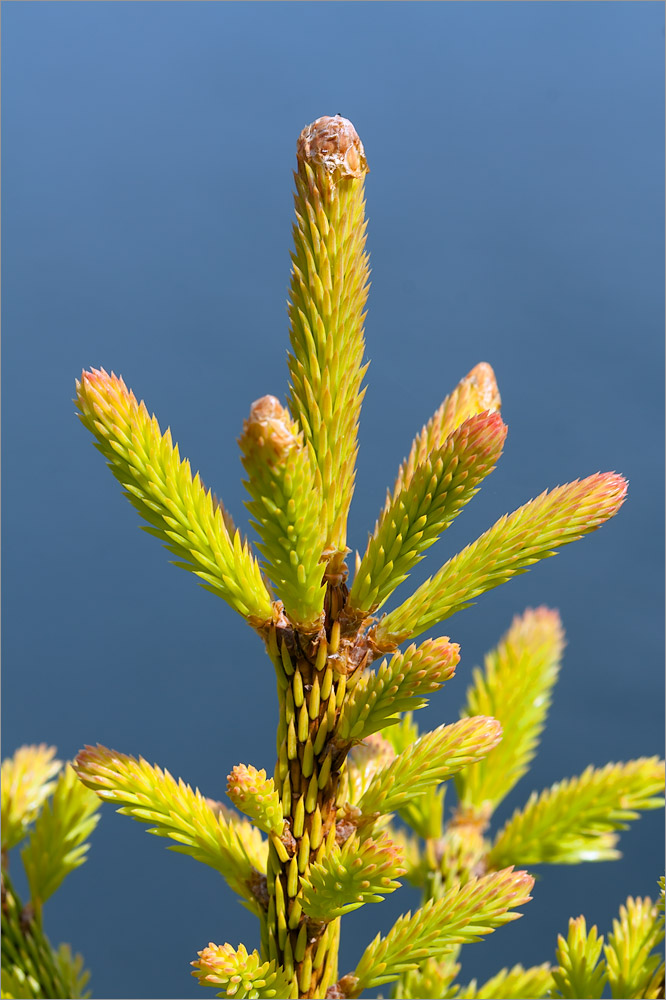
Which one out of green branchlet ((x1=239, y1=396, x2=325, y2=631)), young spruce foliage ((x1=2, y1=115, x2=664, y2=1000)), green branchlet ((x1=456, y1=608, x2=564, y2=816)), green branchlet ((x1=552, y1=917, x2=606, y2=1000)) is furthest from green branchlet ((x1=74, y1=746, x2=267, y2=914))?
green branchlet ((x1=456, y1=608, x2=564, y2=816))

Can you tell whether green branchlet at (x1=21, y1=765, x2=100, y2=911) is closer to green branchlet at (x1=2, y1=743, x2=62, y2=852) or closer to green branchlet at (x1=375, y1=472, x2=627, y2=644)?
green branchlet at (x1=2, y1=743, x2=62, y2=852)

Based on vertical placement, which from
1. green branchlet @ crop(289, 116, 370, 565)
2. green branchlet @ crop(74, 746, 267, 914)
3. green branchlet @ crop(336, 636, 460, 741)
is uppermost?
green branchlet @ crop(289, 116, 370, 565)

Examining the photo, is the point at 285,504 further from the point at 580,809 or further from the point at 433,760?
the point at 580,809

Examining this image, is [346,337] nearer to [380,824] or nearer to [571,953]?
[380,824]

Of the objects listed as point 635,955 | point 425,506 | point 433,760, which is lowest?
point 635,955

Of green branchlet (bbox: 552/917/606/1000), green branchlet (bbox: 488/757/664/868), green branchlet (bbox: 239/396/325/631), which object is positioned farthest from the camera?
green branchlet (bbox: 488/757/664/868)

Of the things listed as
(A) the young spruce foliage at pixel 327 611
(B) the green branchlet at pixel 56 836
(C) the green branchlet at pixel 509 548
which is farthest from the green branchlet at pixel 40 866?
(C) the green branchlet at pixel 509 548

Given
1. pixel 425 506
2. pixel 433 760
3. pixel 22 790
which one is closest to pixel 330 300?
pixel 425 506

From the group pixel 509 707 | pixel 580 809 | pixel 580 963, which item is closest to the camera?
pixel 580 963

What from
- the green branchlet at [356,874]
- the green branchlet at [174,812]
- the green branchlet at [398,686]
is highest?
the green branchlet at [398,686]

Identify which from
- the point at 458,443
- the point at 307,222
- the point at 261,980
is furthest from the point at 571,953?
the point at 307,222

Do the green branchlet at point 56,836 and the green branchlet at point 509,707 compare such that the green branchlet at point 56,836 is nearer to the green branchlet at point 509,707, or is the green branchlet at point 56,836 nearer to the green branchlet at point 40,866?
the green branchlet at point 40,866
